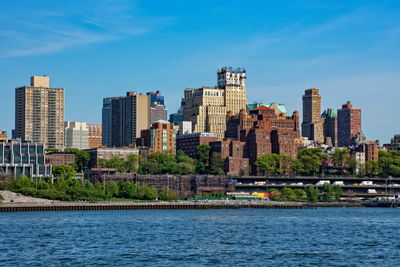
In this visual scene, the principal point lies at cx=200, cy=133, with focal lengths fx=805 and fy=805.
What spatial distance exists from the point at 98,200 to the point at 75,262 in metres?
122

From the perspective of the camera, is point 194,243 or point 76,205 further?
point 76,205

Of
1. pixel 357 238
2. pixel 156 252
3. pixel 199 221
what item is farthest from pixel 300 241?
pixel 199 221

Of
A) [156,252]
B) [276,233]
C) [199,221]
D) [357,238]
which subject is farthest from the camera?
[199,221]

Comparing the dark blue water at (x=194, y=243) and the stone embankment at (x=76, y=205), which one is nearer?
the dark blue water at (x=194, y=243)

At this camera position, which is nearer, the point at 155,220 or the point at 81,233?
the point at 81,233

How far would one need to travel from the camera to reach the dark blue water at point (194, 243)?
77.6 metres

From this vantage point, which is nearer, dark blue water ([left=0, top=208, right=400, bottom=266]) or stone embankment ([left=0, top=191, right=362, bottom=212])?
dark blue water ([left=0, top=208, right=400, bottom=266])

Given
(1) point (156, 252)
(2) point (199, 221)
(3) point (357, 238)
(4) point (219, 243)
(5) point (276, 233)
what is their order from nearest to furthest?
(1) point (156, 252) → (4) point (219, 243) → (3) point (357, 238) → (5) point (276, 233) → (2) point (199, 221)

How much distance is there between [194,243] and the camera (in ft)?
306

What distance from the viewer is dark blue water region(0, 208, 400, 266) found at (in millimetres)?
77625

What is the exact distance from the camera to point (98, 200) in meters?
197

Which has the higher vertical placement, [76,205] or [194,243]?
[76,205]

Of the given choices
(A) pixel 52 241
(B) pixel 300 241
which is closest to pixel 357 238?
(B) pixel 300 241

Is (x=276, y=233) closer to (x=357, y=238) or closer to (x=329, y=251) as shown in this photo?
(x=357, y=238)
